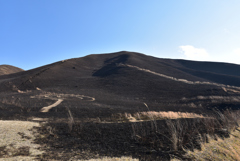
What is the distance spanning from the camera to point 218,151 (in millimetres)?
7484

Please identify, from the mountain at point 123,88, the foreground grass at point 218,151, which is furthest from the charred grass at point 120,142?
the mountain at point 123,88

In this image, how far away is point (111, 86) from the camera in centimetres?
4888

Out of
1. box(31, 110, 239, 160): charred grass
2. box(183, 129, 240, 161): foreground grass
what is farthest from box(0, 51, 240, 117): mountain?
box(183, 129, 240, 161): foreground grass

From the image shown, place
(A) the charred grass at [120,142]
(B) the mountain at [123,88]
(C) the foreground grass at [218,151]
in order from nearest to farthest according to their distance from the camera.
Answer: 1. (C) the foreground grass at [218,151]
2. (A) the charred grass at [120,142]
3. (B) the mountain at [123,88]

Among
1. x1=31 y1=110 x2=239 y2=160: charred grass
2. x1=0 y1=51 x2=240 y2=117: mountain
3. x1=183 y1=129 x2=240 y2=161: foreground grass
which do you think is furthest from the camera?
x1=0 y1=51 x2=240 y2=117: mountain

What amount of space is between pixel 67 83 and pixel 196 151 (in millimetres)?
45689

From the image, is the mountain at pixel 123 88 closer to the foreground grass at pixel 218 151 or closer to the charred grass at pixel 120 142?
the charred grass at pixel 120 142

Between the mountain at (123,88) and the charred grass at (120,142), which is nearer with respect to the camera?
the charred grass at (120,142)

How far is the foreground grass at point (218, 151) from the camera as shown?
22.9ft

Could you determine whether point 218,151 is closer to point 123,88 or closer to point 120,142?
point 120,142

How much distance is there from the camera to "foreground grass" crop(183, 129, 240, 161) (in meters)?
6.96

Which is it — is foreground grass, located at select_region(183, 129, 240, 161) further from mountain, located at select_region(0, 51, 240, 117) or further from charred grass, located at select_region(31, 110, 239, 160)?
mountain, located at select_region(0, 51, 240, 117)

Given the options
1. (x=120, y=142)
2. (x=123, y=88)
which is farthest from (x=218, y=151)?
(x=123, y=88)

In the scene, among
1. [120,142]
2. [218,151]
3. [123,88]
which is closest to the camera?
[218,151]
